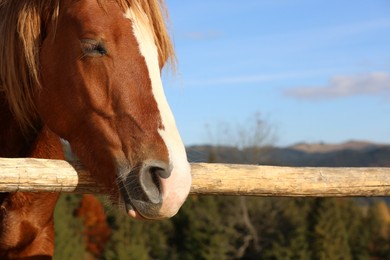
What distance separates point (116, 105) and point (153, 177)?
41 centimetres

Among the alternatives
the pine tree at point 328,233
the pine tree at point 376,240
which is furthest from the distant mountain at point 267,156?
the pine tree at point 376,240

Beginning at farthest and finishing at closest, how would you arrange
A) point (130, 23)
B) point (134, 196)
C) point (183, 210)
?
point (183, 210) → point (130, 23) → point (134, 196)

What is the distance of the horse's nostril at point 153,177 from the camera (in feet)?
9.40

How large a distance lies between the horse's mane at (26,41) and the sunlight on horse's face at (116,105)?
65 mm

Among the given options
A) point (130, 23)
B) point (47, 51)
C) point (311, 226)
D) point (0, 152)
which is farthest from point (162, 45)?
point (311, 226)

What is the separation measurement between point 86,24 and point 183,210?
41.3 m

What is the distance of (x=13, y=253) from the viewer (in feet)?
12.5

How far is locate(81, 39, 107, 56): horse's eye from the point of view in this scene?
10.2 ft

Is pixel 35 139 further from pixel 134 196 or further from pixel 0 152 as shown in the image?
pixel 134 196

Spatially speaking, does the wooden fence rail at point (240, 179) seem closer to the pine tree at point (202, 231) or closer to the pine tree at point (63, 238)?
the pine tree at point (63, 238)

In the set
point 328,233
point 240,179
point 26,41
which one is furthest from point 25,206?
point 328,233

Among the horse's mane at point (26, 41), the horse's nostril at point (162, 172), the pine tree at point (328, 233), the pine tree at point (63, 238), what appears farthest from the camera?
the pine tree at point (328, 233)

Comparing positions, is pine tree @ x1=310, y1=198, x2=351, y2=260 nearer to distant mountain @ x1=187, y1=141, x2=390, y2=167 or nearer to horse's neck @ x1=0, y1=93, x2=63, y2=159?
distant mountain @ x1=187, y1=141, x2=390, y2=167

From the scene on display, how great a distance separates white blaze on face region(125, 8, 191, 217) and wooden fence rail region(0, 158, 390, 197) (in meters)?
0.37
